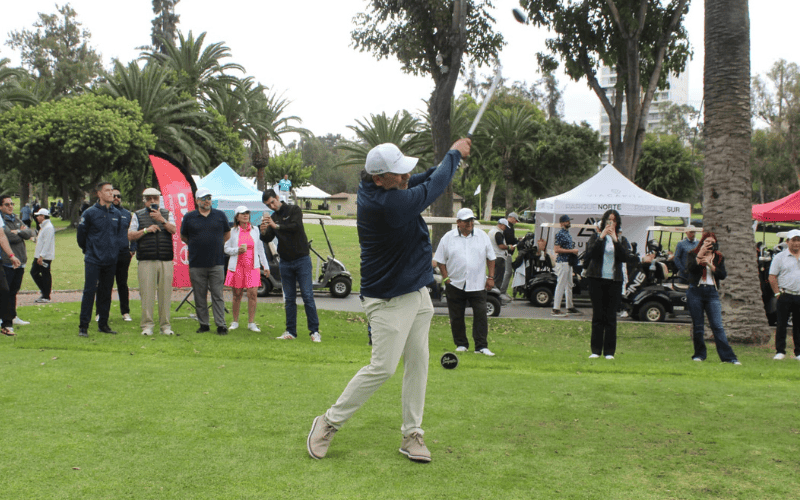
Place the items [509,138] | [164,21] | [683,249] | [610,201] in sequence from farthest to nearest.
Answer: [164,21] → [509,138] → [610,201] → [683,249]

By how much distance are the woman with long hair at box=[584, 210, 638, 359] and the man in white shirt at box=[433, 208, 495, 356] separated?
1.44 metres

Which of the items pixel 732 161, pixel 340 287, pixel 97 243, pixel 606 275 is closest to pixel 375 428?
pixel 606 275

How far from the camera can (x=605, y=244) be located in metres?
9.38

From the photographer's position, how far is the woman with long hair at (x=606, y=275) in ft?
30.7

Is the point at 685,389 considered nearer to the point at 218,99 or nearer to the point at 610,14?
the point at 610,14

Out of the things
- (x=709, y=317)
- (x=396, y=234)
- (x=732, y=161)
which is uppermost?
(x=732, y=161)

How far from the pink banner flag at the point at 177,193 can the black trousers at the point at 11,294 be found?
96.4 inches

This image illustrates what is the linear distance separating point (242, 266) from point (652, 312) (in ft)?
29.5

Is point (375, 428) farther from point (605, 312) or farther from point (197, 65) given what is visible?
point (197, 65)

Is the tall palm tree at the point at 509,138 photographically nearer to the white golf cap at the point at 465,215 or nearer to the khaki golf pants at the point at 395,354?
the white golf cap at the point at 465,215

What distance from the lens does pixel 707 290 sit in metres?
9.69

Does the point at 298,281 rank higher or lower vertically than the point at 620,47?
lower

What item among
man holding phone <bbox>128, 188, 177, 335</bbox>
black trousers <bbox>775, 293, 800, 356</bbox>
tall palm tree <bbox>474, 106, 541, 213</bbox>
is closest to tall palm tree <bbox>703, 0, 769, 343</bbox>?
black trousers <bbox>775, 293, 800, 356</bbox>

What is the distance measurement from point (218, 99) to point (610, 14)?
3520cm
